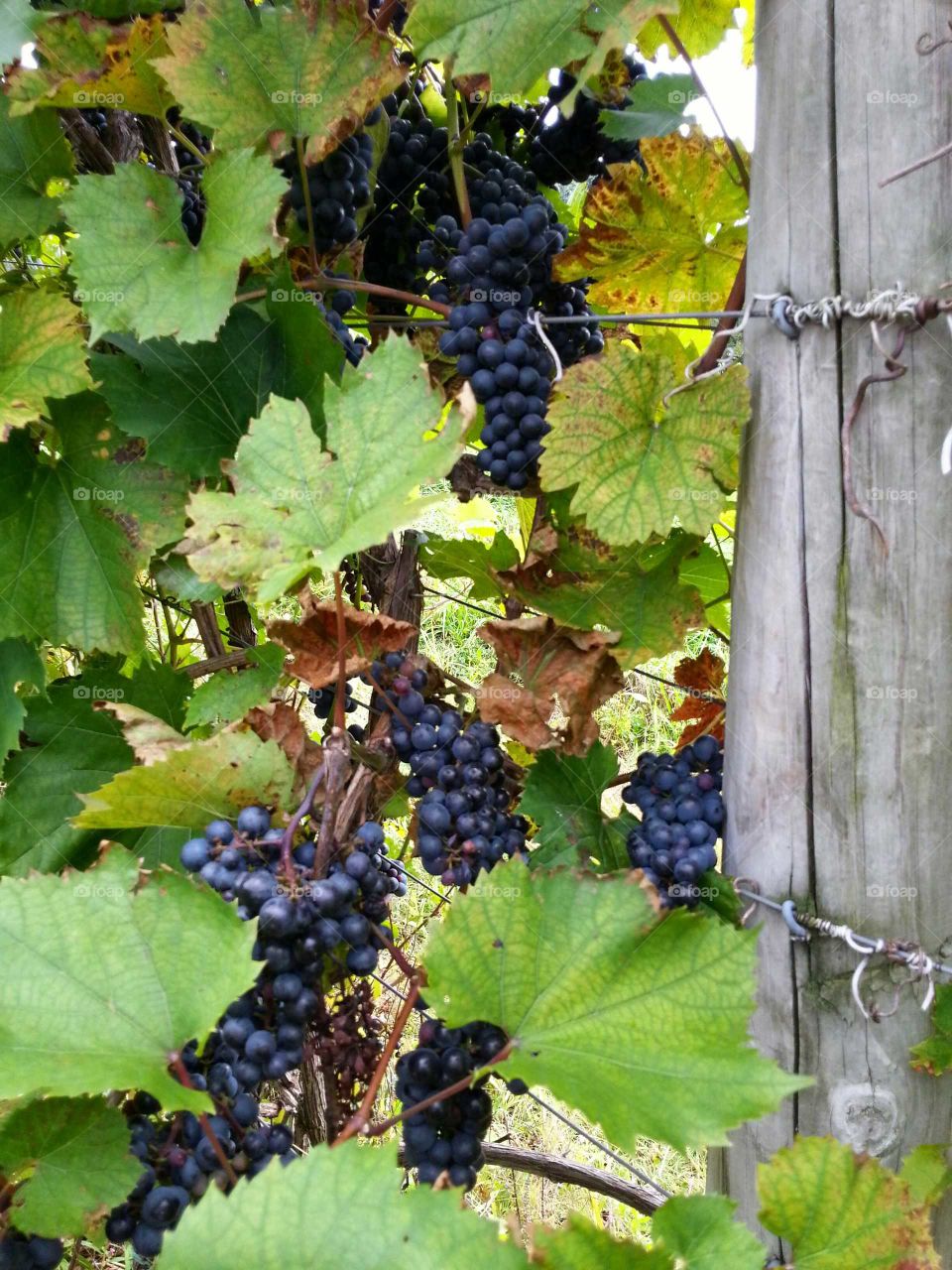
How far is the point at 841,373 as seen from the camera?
98 cm

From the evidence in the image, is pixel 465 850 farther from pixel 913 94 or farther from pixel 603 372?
pixel 913 94

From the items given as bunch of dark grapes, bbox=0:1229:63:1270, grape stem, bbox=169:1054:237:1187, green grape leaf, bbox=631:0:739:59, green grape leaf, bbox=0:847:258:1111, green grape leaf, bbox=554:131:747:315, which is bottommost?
bunch of dark grapes, bbox=0:1229:63:1270

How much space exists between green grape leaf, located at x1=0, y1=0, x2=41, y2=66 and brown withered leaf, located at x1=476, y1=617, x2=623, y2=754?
0.77m

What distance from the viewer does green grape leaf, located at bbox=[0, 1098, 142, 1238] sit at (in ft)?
2.86

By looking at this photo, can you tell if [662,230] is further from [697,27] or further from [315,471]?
[315,471]

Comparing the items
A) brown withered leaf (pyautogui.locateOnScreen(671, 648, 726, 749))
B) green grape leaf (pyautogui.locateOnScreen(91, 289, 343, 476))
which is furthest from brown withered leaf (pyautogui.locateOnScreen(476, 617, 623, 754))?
green grape leaf (pyautogui.locateOnScreen(91, 289, 343, 476))

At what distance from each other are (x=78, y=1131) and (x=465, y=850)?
0.42 meters

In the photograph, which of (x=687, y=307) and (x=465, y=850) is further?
(x=687, y=307)

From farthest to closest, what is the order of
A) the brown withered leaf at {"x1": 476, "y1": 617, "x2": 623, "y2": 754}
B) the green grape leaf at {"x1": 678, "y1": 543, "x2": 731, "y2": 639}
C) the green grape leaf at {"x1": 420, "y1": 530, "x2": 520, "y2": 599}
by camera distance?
the green grape leaf at {"x1": 678, "y1": 543, "x2": 731, "y2": 639}
the green grape leaf at {"x1": 420, "y1": 530, "x2": 520, "y2": 599}
the brown withered leaf at {"x1": 476, "y1": 617, "x2": 623, "y2": 754}

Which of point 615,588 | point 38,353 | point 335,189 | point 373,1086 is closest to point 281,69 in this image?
point 335,189

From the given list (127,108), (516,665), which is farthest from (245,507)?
(127,108)

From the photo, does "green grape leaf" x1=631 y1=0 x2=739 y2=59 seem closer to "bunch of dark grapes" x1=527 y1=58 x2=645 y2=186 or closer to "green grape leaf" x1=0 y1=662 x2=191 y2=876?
"bunch of dark grapes" x1=527 y1=58 x2=645 y2=186

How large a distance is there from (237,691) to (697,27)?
114cm

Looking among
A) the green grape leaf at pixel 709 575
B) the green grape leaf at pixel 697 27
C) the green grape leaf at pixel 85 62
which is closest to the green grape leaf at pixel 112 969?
the green grape leaf at pixel 85 62
